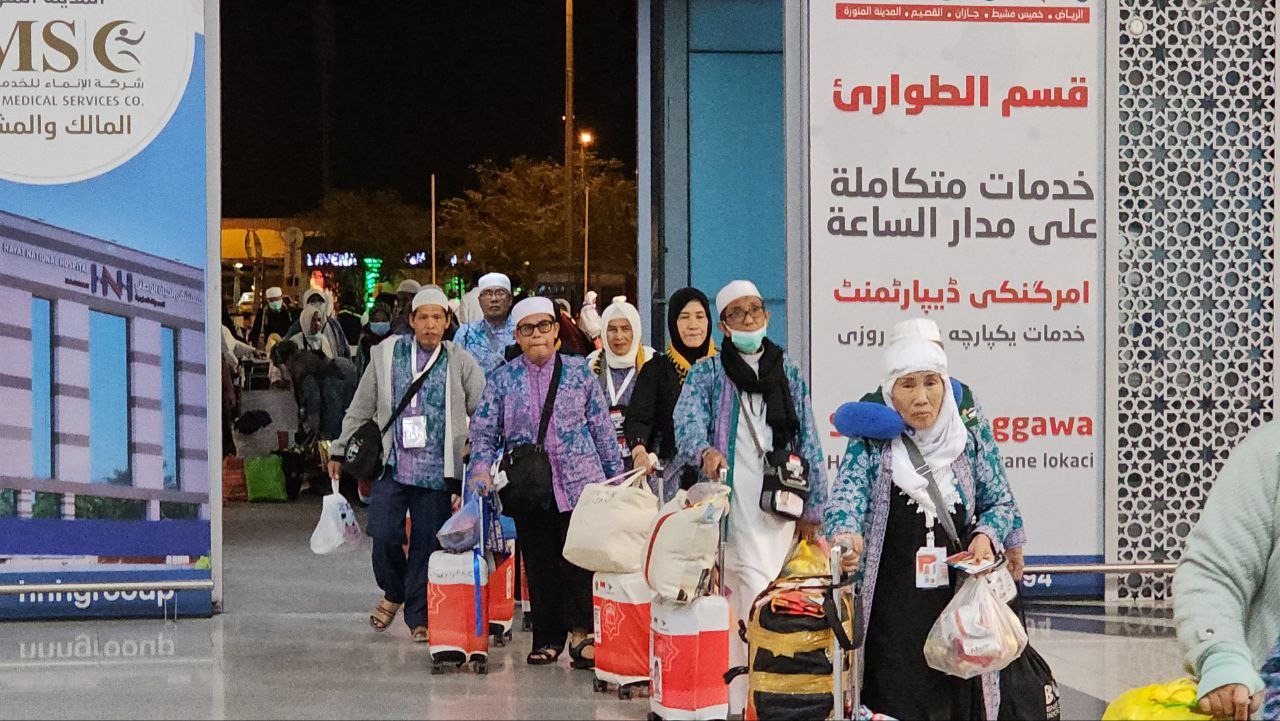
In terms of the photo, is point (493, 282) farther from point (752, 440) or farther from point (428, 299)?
point (752, 440)

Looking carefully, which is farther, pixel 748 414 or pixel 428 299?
pixel 428 299

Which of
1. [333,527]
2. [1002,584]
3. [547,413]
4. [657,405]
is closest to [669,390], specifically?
[657,405]

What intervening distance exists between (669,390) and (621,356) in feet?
5.96

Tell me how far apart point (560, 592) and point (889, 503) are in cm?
307

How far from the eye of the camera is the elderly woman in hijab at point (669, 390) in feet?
25.4

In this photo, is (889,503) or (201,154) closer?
(889,503)

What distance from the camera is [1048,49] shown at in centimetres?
953

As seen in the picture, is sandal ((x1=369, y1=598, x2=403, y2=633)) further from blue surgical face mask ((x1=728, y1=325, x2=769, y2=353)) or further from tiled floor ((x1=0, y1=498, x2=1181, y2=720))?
blue surgical face mask ((x1=728, y1=325, x2=769, y2=353))

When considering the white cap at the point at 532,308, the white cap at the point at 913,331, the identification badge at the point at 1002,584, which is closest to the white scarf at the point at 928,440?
the white cap at the point at 913,331

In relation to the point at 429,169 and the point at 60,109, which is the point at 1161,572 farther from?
the point at 429,169

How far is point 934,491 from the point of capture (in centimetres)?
542

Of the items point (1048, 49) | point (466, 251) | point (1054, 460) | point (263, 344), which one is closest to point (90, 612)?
point (1054, 460)

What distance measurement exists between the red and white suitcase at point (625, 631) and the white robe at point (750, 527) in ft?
1.22

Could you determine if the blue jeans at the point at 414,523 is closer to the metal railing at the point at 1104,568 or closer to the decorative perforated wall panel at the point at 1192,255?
the metal railing at the point at 1104,568
